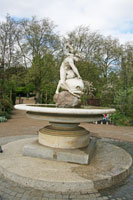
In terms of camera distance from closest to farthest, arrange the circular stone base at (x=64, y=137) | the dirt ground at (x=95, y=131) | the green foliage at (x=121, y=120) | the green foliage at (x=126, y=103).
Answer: the circular stone base at (x=64, y=137) < the dirt ground at (x=95, y=131) < the green foliage at (x=121, y=120) < the green foliage at (x=126, y=103)

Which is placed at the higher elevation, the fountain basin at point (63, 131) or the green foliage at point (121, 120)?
the fountain basin at point (63, 131)

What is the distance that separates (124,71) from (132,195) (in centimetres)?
1902

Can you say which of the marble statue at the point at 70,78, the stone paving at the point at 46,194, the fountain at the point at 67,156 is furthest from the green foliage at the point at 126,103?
the stone paving at the point at 46,194

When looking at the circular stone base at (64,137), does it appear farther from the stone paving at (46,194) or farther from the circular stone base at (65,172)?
the stone paving at (46,194)

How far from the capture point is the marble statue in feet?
17.1

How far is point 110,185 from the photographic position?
3.54 m

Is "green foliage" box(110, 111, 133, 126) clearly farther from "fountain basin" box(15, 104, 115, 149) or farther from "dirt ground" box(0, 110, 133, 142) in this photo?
"fountain basin" box(15, 104, 115, 149)

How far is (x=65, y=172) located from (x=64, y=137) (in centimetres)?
114

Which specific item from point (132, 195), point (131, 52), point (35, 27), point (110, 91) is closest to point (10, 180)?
point (132, 195)

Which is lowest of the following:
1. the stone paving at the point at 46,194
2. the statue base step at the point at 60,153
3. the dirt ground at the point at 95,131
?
the dirt ground at the point at 95,131

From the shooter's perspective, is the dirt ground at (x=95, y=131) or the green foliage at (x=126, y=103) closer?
the dirt ground at (x=95, y=131)

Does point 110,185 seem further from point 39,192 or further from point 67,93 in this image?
point 67,93

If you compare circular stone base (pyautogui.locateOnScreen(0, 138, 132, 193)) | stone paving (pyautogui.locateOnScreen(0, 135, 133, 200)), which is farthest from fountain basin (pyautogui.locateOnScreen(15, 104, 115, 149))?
stone paving (pyautogui.locateOnScreen(0, 135, 133, 200))

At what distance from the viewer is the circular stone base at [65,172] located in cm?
329
